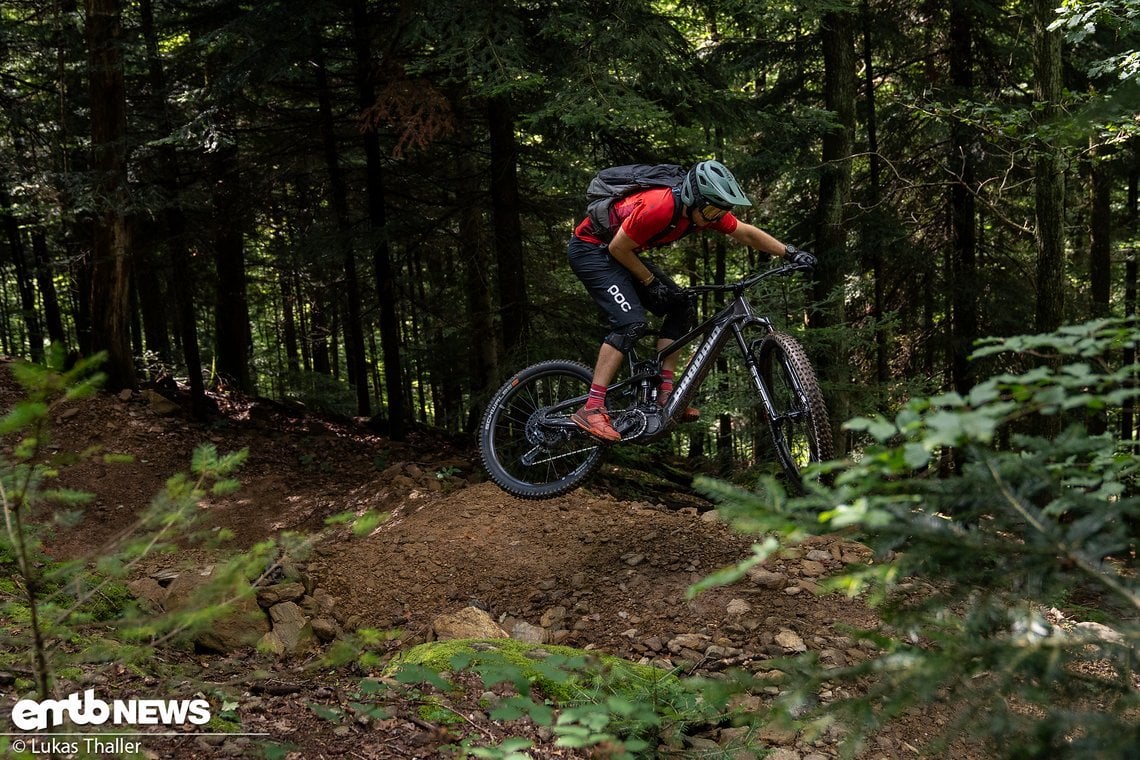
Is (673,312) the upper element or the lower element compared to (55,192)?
lower

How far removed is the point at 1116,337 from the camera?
6.25 feet

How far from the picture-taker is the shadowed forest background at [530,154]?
23.9 ft

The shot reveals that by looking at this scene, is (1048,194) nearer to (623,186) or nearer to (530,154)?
(623,186)

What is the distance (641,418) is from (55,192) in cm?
964

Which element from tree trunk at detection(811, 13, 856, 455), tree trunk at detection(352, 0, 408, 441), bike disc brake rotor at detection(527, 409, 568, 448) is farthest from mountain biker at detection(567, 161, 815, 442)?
tree trunk at detection(352, 0, 408, 441)

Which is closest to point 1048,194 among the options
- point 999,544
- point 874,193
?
point 874,193

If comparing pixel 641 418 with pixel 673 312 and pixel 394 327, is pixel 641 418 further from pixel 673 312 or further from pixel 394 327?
pixel 394 327

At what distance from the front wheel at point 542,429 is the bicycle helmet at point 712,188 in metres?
1.73

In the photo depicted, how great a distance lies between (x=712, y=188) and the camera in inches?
176

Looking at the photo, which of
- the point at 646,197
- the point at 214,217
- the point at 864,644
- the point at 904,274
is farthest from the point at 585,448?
the point at 904,274

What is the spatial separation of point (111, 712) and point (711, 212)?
12.8ft

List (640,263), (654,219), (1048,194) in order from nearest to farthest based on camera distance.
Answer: (654,219) < (640,263) < (1048,194)

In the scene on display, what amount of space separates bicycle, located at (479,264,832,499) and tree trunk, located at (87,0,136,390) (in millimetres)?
6766

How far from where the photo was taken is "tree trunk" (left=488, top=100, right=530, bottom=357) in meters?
8.70
